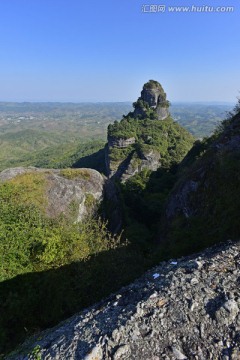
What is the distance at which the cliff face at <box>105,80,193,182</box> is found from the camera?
291 ft

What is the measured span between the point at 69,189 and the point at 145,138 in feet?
272

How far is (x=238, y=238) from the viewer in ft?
33.2

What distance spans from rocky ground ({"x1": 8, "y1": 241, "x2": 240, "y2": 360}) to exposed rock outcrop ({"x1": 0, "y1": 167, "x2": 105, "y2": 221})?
10.5 meters

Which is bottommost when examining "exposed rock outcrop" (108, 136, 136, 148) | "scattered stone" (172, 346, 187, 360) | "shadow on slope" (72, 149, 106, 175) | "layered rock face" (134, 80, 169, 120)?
"shadow on slope" (72, 149, 106, 175)

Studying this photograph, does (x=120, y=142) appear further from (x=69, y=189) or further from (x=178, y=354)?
(x=178, y=354)

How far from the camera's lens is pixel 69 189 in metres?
20.2

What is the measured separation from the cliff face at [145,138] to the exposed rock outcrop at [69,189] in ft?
213

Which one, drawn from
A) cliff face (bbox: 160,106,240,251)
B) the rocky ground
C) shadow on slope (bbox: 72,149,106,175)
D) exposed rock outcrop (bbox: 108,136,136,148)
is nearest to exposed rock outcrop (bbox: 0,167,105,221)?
cliff face (bbox: 160,106,240,251)

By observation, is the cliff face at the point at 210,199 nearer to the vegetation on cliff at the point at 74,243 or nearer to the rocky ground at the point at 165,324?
the vegetation on cliff at the point at 74,243

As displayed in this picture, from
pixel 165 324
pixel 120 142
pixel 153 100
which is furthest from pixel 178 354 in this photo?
pixel 153 100

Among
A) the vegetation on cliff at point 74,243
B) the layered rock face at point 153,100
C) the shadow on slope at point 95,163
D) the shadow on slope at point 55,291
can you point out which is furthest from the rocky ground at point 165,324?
the layered rock face at point 153,100

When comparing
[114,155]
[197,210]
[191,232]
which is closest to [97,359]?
[191,232]

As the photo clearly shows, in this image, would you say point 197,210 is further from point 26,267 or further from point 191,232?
point 26,267

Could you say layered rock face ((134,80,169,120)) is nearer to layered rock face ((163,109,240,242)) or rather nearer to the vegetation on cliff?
layered rock face ((163,109,240,242))
